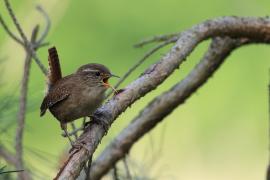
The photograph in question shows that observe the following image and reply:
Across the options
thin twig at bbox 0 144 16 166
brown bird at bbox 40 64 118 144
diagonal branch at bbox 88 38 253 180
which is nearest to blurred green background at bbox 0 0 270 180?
diagonal branch at bbox 88 38 253 180

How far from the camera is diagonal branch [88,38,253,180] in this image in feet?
12.1

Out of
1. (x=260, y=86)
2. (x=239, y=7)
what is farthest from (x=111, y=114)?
(x=260, y=86)

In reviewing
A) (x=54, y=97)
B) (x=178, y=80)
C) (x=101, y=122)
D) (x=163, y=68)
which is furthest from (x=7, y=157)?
(x=178, y=80)

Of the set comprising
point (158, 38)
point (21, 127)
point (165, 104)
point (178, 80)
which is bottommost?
point (178, 80)

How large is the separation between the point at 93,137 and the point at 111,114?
181 millimetres

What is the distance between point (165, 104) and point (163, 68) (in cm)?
62

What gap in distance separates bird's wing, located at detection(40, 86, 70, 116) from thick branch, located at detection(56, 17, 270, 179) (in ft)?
1.55

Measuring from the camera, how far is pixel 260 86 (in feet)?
20.5

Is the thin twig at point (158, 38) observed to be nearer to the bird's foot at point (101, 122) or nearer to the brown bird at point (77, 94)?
the brown bird at point (77, 94)

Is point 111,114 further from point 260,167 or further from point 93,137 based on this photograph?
point 260,167

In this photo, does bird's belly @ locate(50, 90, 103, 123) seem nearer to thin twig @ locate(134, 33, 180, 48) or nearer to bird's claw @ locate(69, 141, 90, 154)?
thin twig @ locate(134, 33, 180, 48)

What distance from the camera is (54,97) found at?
11.7 feet

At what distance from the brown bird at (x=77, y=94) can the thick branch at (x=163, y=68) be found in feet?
1.13

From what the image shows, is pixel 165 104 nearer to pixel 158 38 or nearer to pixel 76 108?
pixel 158 38
